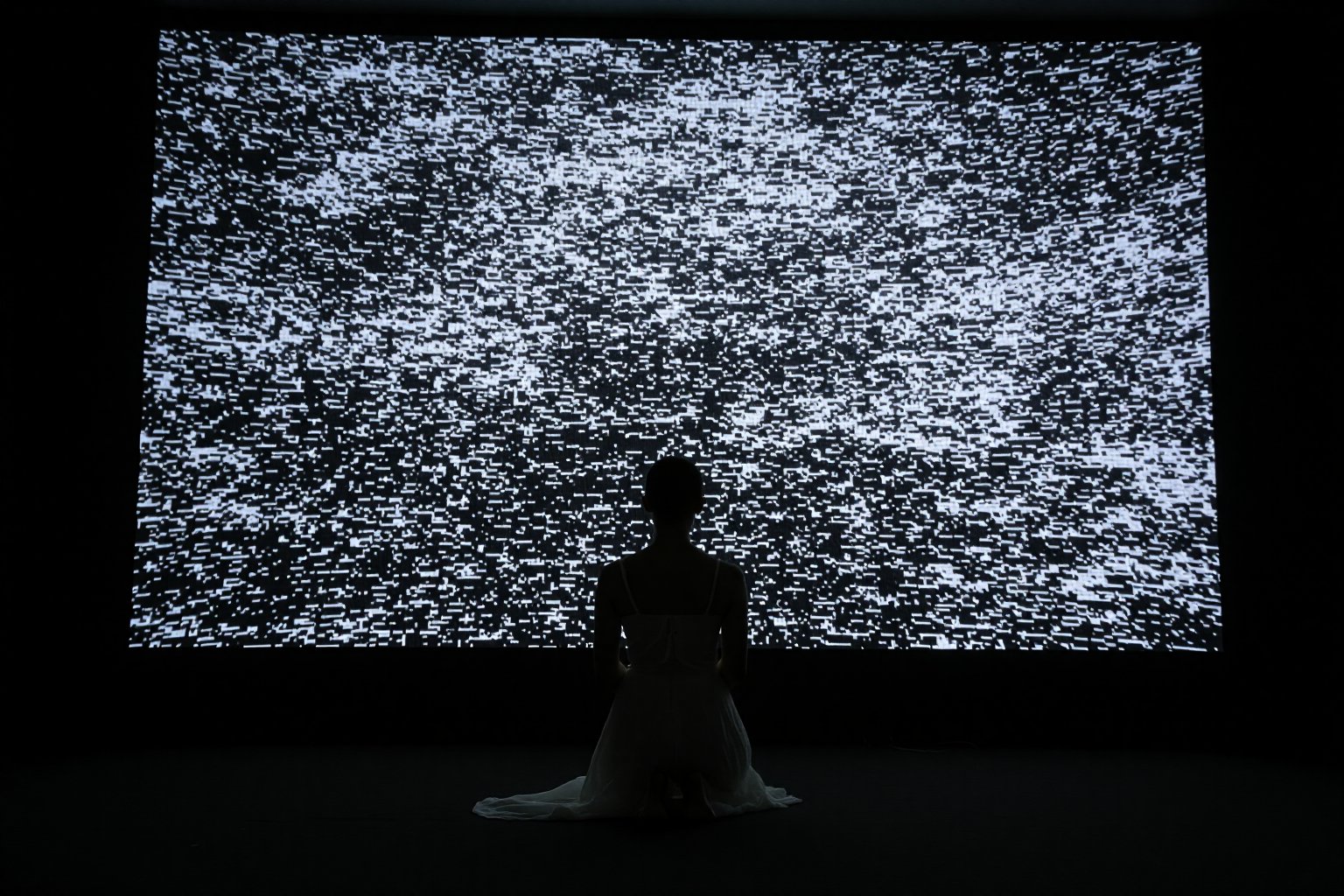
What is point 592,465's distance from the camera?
333cm

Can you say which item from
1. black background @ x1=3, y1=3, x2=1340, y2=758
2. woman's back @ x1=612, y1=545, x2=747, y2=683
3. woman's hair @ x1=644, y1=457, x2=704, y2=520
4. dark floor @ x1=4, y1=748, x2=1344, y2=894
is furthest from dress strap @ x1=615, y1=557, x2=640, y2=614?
black background @ x1=3, y1=3, x2=1340, y2=758

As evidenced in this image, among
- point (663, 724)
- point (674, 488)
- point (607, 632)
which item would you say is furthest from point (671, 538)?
point (663, 724)

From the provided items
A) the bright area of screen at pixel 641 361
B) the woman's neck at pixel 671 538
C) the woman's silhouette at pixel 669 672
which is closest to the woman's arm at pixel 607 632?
the woman's silhouette at pixel 669 672

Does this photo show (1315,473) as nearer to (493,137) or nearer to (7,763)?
(493,137)

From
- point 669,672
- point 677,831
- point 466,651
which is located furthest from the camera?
point 466,651

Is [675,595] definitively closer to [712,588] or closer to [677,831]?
[712,588]

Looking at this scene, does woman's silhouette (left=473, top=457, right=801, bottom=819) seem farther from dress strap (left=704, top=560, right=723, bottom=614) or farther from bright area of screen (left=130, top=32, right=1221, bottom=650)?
bright area of screen (left=130, top=32, right=1221, bottom=650)

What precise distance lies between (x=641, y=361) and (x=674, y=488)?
4.24ft

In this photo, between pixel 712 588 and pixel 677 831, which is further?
pixel 712 588

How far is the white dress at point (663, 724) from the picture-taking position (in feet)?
A: 7.05

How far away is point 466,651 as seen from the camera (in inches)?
130

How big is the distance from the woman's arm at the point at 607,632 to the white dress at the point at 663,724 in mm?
29

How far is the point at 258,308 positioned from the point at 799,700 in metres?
2.46

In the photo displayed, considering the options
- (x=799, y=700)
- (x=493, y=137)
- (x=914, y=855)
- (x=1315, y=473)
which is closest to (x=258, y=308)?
(x=493, y=137)
